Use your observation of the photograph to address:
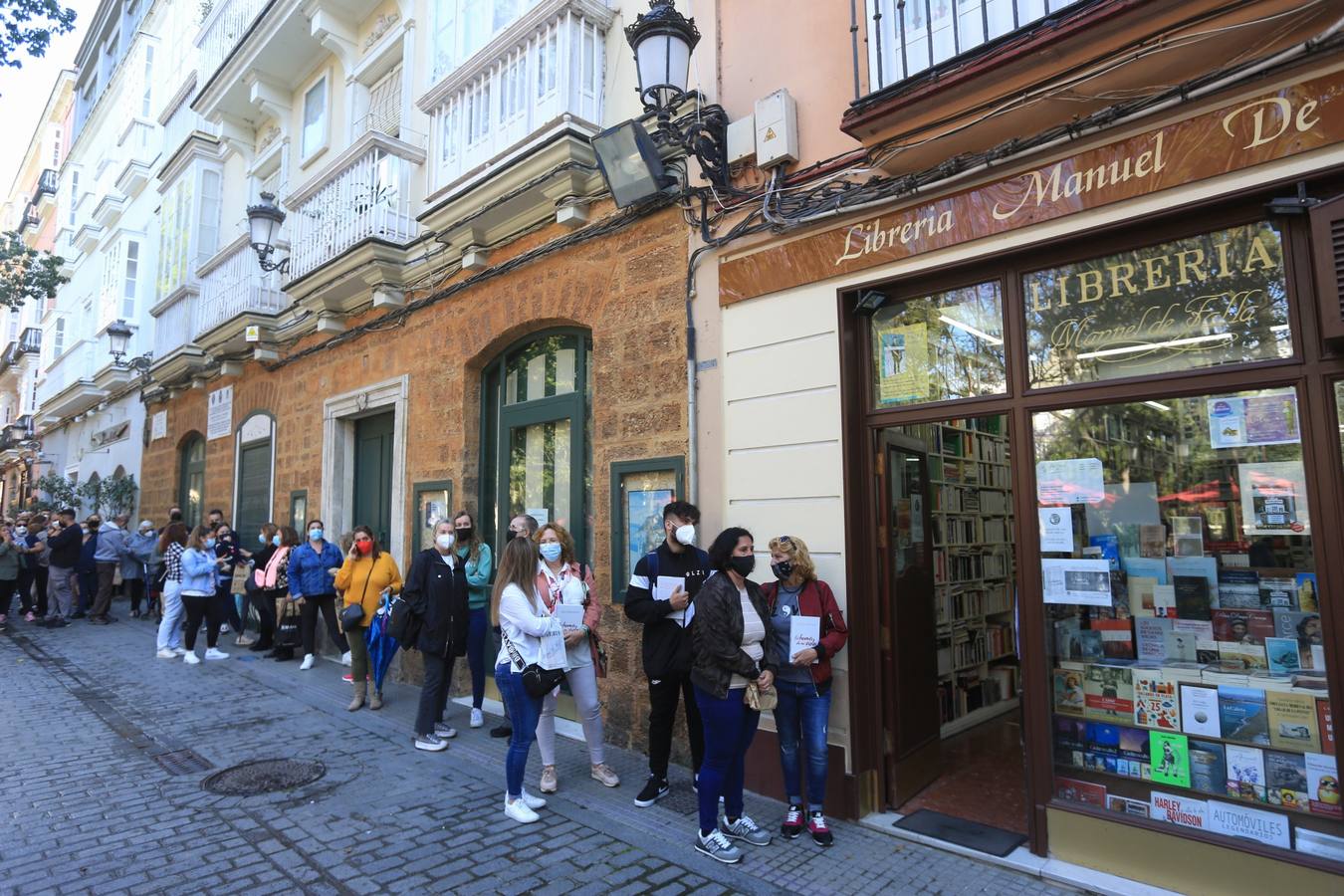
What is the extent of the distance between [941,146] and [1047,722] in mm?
3212

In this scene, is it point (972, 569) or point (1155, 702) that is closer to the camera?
point (1155, 702)

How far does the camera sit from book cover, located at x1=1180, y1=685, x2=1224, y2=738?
3756 millimetres

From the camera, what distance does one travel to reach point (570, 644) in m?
4.95

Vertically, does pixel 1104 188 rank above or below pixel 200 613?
above

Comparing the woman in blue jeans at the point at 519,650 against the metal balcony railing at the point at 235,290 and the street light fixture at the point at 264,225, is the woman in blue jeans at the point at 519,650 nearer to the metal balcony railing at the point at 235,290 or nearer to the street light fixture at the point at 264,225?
the street light fixture at the point at 264,225

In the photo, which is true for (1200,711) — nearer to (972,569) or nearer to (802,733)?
(802,733)

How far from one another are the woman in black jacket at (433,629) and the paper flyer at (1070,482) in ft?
14.1

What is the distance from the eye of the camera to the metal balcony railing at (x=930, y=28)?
4227 mm

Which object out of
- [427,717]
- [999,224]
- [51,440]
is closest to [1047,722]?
[999,224]

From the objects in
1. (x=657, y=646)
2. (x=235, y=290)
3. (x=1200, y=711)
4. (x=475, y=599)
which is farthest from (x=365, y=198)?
(x=1200, y=711)

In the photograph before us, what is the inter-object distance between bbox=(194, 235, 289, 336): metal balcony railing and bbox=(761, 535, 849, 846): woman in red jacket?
10106mm

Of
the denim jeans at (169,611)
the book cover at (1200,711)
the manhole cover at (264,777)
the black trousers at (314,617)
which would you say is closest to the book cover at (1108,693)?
the book cover at (1200,711)

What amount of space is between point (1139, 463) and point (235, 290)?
12.9m

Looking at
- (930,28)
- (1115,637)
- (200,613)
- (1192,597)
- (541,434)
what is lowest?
(200,613)
